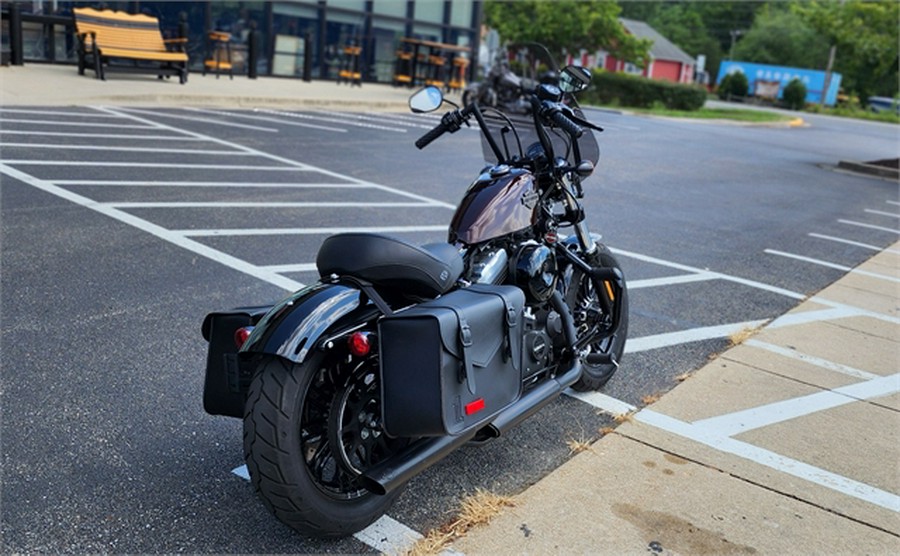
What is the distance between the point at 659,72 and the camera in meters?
68.5

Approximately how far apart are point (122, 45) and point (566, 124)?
619 inches

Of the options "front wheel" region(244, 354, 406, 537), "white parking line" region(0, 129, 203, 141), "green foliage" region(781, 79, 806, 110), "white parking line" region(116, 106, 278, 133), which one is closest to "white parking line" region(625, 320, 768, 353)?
"front wheel" region(244, 354, 406, 537)

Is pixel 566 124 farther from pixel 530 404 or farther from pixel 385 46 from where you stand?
pixel 385 46

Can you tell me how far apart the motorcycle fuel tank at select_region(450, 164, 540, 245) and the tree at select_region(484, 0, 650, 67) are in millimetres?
33676

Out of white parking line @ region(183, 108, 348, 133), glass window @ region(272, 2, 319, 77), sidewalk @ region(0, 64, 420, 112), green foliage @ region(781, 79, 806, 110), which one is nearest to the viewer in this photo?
sidewalk @ region(0, 64, 420, 112)

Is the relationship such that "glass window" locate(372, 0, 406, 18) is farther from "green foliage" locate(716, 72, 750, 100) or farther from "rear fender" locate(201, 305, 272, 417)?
"green foliage" locate(716, 72, 750, 100)

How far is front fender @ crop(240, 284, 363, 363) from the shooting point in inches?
104

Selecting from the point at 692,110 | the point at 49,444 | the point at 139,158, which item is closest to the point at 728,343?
the point at 49,444

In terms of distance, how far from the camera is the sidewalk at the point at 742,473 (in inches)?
122

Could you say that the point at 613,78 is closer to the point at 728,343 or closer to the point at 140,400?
the point at 728,343

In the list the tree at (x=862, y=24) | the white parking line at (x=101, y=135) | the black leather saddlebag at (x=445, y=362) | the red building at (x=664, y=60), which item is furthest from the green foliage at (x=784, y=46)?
the black leather saddlebag at (x=445, y=362)

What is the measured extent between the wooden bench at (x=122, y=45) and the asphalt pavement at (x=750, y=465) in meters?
13.0

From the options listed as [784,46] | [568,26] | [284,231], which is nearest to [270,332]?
[284,231]

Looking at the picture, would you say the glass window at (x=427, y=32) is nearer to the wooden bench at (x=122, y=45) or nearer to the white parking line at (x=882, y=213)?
the wooden bench at (x=122, y=45)
